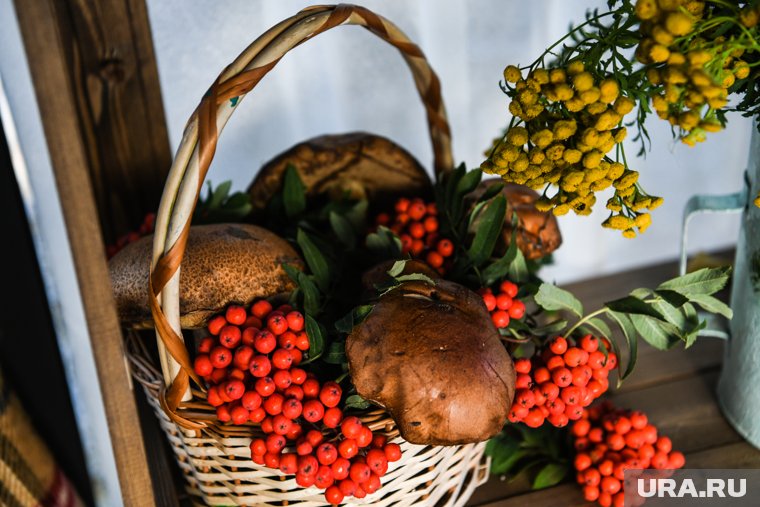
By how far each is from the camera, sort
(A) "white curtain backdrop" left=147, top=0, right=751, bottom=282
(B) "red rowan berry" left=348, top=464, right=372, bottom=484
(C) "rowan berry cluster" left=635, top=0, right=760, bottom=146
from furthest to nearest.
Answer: (A) "white curtain backdrop" left=147, top=0, right=751, bottom=282
(B) "red rowan berry" left=348, top=464, right=372, bottom=484
(C) "rowan berry cluster" left=635, top=0, right=760, bottom=146

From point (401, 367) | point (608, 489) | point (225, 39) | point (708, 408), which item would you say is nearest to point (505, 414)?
point (401, 367)

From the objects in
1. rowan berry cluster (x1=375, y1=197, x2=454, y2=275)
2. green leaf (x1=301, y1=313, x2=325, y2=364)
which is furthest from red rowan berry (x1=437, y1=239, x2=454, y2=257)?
green leaf (x1=301, y1=313, x2=325, y2=364)

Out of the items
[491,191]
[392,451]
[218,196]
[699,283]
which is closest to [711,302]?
[699,283]

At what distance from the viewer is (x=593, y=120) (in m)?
0.60

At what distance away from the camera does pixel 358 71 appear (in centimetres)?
110

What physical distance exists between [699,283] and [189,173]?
21.2 inches

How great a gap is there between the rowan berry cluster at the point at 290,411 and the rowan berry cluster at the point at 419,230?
21 centimetres

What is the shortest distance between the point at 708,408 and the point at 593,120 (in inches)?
21.0

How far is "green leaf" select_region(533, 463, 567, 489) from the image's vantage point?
2.74 feet

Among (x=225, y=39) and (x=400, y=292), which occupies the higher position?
(x=225, y=39)

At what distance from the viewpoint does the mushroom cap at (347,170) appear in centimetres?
91

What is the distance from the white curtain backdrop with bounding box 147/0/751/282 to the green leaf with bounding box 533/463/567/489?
0.54 m

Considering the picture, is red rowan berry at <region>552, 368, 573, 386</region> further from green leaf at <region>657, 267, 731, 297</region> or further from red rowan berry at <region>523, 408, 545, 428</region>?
green leaf at <region>657, 267, 731, 297</region>

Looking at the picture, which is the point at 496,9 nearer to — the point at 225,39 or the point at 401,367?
the point at 225,39
